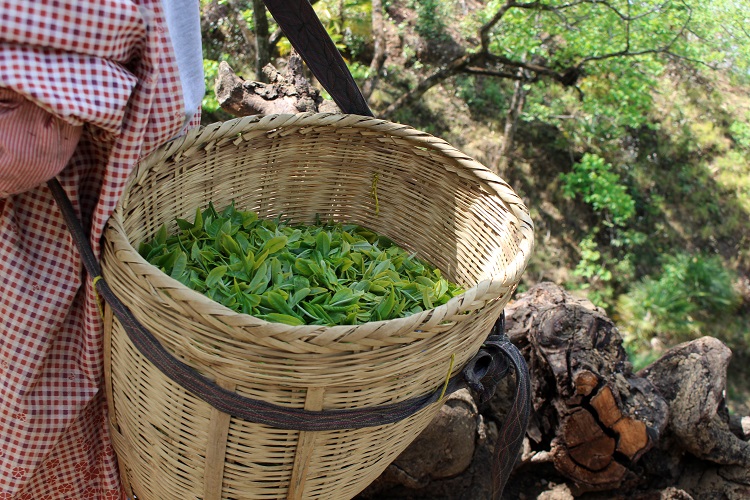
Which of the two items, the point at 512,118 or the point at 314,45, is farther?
the point at 512,118

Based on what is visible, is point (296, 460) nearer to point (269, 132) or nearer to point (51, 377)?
point (51, 377)

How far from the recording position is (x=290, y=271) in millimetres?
1423

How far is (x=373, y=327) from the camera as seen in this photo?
1008 millimetres

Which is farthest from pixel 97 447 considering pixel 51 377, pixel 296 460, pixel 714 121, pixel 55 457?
pixel 714 121

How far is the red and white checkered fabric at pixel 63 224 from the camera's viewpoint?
0.94m

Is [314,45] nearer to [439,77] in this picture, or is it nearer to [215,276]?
[215,276]

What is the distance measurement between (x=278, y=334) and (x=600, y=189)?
4.10m

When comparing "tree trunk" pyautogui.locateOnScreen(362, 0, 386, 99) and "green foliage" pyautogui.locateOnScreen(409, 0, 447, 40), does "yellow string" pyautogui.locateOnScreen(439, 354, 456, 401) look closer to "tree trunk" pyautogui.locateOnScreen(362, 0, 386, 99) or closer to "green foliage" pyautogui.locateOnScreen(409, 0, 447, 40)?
"tree trunk" pyautogui.locateOnScreen(362, 0, 386, 99)

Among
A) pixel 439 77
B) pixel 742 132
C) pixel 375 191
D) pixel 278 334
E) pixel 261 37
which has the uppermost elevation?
pixel 278 334

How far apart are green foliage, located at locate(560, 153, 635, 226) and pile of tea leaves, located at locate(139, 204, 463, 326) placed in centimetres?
316

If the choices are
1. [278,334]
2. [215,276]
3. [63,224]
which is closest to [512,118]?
[215,276]

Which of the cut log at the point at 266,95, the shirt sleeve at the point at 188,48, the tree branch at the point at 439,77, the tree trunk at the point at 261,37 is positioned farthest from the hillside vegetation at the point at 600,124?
the shirt sleeve at the point at 188,48

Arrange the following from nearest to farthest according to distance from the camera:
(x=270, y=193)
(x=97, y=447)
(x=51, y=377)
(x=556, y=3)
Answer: (x=51, y=377), (x=97, y=447), (x=270, y=193), (x=556, y=3)

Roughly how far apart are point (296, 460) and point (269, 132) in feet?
2.67
